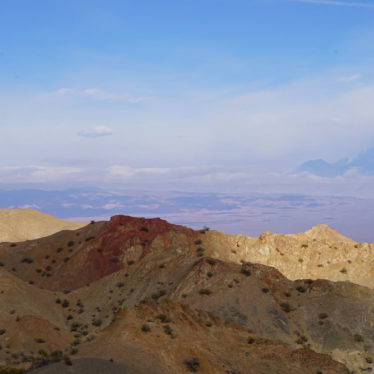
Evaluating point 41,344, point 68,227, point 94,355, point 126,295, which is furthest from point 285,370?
point 68,227

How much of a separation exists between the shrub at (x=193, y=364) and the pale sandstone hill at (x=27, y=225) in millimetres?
111483

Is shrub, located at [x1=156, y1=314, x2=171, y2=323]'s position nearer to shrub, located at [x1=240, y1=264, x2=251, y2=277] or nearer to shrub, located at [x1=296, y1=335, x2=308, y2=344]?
shrub, located at [x1=296, y1=335, x2=308, y2=344]

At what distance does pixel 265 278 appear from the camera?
176 ft

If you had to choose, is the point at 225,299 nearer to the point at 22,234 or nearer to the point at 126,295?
the point at 126,295

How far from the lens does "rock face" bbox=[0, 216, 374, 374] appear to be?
3353 centimetres

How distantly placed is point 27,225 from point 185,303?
10282 centimetres

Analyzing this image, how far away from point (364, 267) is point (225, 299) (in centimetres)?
3840

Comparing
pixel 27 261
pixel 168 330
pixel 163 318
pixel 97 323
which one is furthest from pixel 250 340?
pixel 27 261

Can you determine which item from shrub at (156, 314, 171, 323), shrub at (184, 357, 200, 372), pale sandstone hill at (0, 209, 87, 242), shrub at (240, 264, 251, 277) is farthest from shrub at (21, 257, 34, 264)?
shrub at (184, 357, 200, 372)

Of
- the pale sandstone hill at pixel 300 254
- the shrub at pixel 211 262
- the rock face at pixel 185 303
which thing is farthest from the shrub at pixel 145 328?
the pale sandstone hill at pixel 300 254

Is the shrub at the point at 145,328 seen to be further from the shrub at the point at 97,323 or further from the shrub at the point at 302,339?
the shrub at the point at 97,323

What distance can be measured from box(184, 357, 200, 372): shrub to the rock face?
0.24ft

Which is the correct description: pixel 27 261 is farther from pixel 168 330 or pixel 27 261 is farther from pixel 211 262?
pixel 168 330

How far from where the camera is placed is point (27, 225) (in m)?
142
